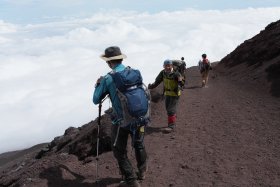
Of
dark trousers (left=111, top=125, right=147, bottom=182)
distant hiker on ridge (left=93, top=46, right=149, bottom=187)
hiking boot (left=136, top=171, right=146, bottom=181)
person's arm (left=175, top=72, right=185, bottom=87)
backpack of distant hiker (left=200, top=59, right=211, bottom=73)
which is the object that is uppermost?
backpack of distant hiker (left=200, top=59, right=211, bottom=73)

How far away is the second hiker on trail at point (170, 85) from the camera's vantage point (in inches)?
476

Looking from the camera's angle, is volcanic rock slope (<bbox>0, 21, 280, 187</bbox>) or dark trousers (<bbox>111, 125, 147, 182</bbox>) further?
volcanic rock slope (<bbox>0, 21, 280, 187</bbox>)

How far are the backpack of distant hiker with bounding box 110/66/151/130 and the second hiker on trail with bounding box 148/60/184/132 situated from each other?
444 cm

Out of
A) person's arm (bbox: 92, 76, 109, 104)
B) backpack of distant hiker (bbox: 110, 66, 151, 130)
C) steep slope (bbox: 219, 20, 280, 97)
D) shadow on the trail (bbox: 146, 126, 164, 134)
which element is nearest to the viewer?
backpack of distant hiker (bbox: 110, 66, 151, 130)

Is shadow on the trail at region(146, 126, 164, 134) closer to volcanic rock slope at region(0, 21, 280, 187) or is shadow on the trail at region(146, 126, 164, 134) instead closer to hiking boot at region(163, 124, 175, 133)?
volcanic rock slope at region(0, 21, 280, 187)

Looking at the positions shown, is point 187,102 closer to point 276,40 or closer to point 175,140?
point 175,140

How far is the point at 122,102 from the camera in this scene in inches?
298

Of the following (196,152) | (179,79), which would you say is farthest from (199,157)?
(179,79)

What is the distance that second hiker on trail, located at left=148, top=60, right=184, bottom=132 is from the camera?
1210 centimetres

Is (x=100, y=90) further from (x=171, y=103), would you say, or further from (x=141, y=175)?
(x=171, y=103)

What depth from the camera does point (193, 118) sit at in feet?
47.2

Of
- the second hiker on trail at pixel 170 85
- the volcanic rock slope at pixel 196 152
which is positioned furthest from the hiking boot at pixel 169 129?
the volcanic rock slope at pixel 196 152

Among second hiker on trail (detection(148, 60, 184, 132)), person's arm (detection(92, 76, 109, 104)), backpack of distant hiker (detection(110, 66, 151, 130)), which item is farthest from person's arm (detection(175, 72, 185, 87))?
person's arm (detection(92, 76, 109, 104))

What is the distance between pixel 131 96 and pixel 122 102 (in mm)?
204
